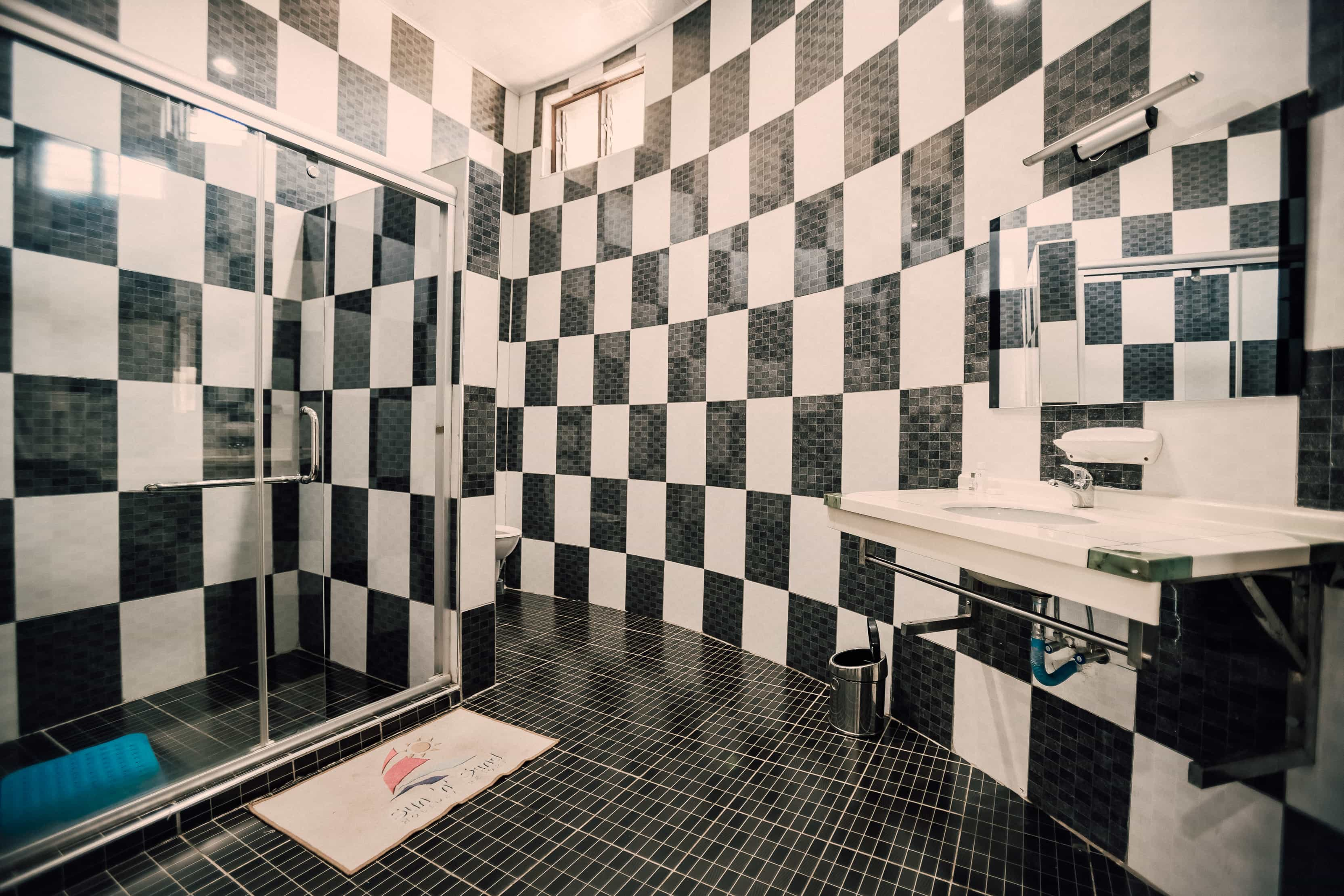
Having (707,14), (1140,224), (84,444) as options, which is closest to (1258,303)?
(1140,224)

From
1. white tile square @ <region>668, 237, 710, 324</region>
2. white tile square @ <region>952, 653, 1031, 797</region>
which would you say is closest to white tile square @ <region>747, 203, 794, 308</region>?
white tile square @ <region>668, 237, 710, 324</region>

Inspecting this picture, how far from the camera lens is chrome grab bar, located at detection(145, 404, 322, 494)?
4.54ft

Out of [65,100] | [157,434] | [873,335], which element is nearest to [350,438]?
[157,434]

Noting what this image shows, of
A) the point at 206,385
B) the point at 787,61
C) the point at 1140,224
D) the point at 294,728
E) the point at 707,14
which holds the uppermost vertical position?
the point at 707,14

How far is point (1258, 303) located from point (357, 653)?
8.15 feet

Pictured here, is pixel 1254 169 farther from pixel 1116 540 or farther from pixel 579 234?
pixel 579 234

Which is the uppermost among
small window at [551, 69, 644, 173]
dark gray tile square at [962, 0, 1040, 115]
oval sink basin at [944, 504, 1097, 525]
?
small window at [551, 69, 644, 173]

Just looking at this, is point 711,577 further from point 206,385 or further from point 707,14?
point 707,14

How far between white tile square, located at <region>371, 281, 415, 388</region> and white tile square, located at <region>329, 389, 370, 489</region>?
0.09 meters

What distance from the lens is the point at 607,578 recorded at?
300cm

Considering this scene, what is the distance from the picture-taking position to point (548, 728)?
1.79 metres

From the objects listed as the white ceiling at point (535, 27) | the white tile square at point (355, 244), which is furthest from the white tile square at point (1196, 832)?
the white ceiling at point (535, 27)

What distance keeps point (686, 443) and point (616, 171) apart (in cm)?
152

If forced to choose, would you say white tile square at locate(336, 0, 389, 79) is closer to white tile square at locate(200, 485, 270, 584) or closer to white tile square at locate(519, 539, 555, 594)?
white tile square at locate(200, 485, 270, 584)
